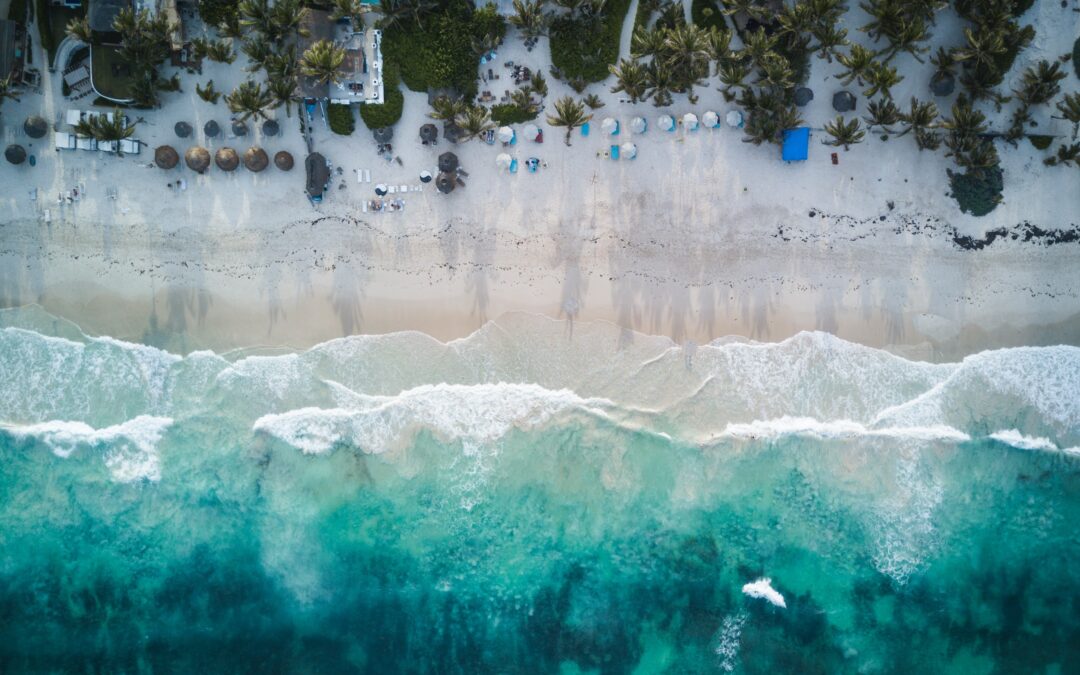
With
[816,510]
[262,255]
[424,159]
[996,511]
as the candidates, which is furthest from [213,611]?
[996,511]

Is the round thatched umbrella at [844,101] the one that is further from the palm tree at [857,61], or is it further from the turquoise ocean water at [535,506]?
the turquoise ocean water at [535,506]

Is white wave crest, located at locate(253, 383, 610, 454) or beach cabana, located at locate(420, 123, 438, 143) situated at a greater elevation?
beach cabana, located at locate(420, 123, 438, 143)

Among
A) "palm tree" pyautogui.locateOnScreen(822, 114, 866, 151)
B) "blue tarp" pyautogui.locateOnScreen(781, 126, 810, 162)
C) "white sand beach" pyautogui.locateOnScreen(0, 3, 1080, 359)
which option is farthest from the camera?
"white sand beach" pyautogui.locateOnScreen(0, 3, 1080, 359)

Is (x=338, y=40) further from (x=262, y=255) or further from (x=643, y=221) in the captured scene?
(x=643, y=221)

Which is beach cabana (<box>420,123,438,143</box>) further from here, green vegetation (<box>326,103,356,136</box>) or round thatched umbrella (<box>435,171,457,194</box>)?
green vegetation (<box>326,103,356,136</box>)

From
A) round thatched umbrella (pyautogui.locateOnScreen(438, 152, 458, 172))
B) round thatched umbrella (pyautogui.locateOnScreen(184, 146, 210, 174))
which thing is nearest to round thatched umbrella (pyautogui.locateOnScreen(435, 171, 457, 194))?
round thatched umbrella (pyautogui.locateOnScreen(438, 152, 458, 172))

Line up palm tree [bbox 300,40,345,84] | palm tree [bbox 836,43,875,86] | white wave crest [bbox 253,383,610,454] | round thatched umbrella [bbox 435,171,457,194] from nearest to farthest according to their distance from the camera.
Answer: palm tree [bbox 300,40,345,84], palm tree [bbox 836,43,875,86], round thatched umbrella [bbox 435,171,457,194], white wave crest [bbox 253,383,610,454]

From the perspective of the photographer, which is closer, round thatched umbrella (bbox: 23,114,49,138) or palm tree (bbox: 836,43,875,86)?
palm tree (bbox: 836,43,875,86)
